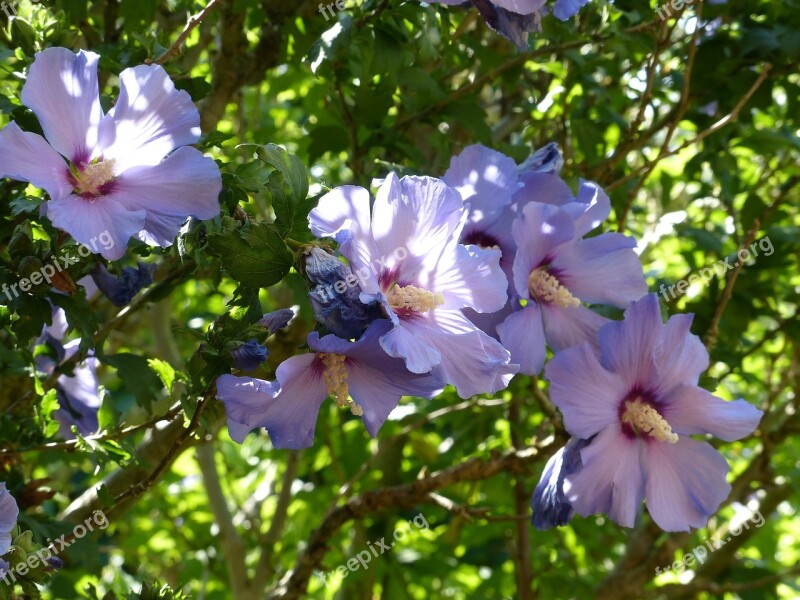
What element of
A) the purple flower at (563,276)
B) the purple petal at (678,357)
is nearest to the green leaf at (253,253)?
the purple flower at (563,276)

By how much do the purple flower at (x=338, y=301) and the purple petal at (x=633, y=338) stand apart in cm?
47

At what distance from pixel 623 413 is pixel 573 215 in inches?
12.6

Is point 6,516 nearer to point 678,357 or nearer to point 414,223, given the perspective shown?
point 414,223

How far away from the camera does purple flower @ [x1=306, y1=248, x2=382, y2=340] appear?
1.08 metres

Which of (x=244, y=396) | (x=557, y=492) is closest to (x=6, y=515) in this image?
(x=244, y=396)

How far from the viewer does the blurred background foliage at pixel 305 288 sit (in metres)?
1.43

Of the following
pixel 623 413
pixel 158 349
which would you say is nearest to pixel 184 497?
pixel 158 349

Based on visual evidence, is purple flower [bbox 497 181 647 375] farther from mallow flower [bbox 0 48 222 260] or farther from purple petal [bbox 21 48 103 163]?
purple petal [bbox 21 48 103 163]

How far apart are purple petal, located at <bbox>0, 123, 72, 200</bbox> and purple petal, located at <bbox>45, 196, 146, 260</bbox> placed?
0.02m

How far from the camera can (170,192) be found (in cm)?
119

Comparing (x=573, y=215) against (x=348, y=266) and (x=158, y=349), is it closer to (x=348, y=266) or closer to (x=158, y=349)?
(x=348, y=266)

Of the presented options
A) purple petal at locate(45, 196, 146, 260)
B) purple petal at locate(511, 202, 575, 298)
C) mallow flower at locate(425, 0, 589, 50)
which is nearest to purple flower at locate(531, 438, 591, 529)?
purple petal at locate(511, 202, 575, 298)

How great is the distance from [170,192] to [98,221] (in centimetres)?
10

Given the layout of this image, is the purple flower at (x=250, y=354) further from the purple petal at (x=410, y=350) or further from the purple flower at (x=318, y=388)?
the purple petal at (x=410, y=350)
